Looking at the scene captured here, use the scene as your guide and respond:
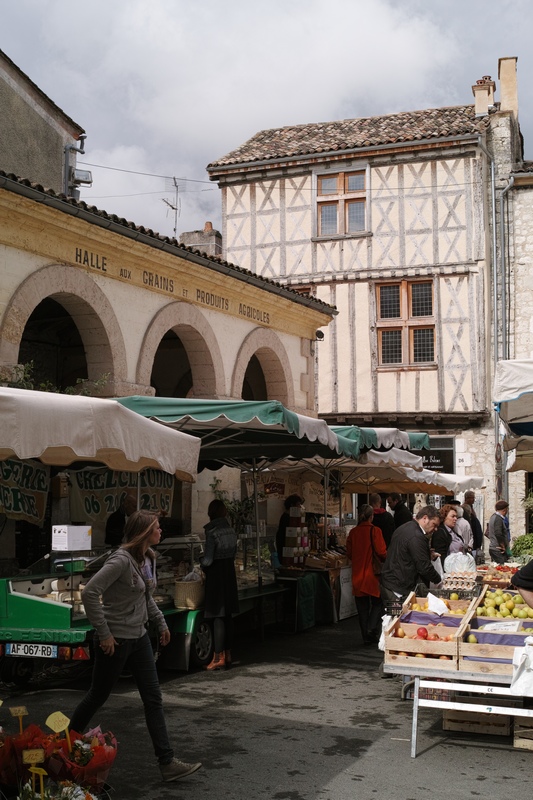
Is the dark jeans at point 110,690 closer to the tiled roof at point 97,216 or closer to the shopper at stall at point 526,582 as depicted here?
the shopper at stall at point 526,582

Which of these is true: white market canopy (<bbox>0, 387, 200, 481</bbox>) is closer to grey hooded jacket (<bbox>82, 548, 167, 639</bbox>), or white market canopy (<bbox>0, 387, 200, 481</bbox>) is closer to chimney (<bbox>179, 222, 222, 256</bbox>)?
grey hooded jacket (<bbox>82, 548, 167, 639</bbox>)

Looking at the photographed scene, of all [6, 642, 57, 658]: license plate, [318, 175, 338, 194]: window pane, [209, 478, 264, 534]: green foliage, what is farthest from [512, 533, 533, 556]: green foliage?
[318, 175, 338, 194]: window pane

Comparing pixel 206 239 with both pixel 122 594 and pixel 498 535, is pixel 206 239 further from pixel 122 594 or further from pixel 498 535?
pixel 122 594

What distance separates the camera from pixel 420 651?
6.02m

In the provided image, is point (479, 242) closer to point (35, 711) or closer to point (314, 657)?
point (314, 657)

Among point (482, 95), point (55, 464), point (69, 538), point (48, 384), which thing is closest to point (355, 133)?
point (482, 95)

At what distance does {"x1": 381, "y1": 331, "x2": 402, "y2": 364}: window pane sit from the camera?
21.7m

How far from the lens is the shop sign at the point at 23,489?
862cm

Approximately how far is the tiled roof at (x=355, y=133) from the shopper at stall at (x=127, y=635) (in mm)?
17578

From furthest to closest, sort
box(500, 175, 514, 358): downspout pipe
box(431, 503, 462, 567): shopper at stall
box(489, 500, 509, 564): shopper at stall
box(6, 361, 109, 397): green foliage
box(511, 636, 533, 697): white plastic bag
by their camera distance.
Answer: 1. box(500, 175, 514, 358): downspout pipe
2. box(489, 500, 509, 564): shopper at stall
3. box(431, 503, 462, 567): shopper at stall
4. box(6, 361, 109, 397): green foliage
5. box(511, 636, 533, 697): white plastic bag

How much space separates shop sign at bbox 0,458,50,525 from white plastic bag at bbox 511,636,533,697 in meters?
4.82

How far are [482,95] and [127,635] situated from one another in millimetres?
19836

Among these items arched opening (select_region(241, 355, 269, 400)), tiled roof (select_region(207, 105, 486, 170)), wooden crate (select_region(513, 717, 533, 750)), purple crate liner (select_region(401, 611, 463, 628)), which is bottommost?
wooden crate (select_region(513, 717, 533, 750))

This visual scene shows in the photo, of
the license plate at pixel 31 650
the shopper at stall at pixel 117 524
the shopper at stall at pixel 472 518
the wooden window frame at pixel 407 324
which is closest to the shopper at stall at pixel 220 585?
the shopper at stall at pixel 117 524
